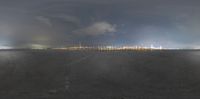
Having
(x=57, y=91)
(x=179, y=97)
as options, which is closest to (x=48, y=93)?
(x=57, y=91)

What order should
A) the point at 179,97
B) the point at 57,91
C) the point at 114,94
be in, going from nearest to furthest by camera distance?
the point at 179,97
the point at 114,94
the point at 57,91

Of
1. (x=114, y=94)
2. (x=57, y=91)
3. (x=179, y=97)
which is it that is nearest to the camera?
(x=179, y=97)

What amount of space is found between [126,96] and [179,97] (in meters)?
7.30

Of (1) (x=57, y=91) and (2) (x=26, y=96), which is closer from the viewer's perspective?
(2) (x=26, y=96)

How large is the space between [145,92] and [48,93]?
48.3ft

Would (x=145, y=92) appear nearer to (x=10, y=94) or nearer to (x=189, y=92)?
(x=189, y=92)

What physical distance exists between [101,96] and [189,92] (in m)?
14.2

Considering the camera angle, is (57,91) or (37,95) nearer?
(37,95)

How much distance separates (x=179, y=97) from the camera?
2158 inches

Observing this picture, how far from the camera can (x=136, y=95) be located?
190 ft

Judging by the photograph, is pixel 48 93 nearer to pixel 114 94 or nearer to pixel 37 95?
pixel 37 95

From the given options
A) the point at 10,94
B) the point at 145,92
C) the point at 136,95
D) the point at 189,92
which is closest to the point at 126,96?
the point at 136,95

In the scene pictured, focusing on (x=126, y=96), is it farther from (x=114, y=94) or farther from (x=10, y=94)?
(x=10, y=94)

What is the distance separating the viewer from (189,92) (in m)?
61.3
